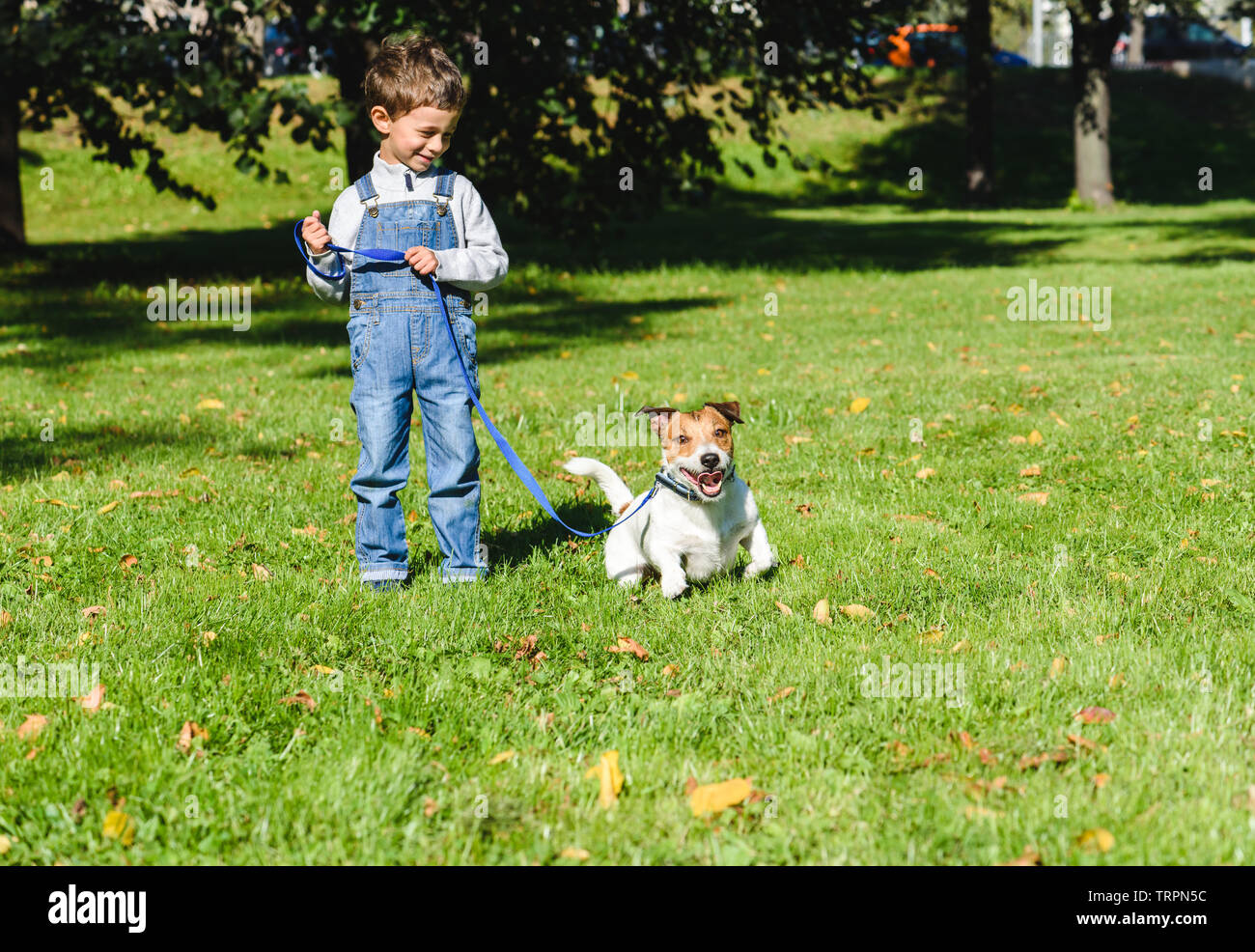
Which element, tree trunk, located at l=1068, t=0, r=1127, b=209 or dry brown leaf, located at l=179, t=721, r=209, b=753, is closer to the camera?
dry brown leaf, located at l=179, t=721, r=209, b=753

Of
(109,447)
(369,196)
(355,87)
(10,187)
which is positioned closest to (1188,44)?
(355,87)

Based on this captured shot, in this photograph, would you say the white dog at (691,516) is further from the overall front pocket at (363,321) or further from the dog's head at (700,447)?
the overall front pocket at (363,321)

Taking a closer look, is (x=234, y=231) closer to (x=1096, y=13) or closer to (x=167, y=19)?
(x=167, y=19)

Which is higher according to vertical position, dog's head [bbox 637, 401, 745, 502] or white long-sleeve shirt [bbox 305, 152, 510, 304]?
white long-sleeve shirt [bbox 305, 152, 510, 304]

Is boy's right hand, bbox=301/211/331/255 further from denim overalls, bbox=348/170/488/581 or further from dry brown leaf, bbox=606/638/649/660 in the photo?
dry brown leaf, bbox=606/638/649/660

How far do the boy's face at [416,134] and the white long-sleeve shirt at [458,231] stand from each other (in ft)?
0.23

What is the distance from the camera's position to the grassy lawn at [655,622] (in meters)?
3.01

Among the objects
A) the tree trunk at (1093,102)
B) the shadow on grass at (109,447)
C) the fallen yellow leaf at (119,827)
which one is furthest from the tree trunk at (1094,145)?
the fallen yellow leaf at (119,827)

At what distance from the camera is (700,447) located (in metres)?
4.53

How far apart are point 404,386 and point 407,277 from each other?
1.48ft

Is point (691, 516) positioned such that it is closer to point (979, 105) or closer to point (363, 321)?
point (363, 321)

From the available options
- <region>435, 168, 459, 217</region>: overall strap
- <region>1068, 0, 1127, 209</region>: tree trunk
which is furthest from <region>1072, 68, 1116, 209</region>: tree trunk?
<region>435, 168, 459, 217</region>: overall strap

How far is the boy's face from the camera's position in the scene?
4.38m
